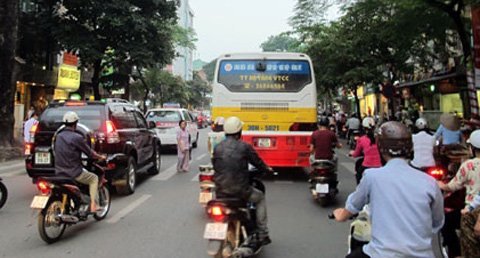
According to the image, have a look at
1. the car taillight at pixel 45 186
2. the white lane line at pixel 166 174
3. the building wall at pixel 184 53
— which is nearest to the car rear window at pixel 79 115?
the car taillight at pixel 45 186

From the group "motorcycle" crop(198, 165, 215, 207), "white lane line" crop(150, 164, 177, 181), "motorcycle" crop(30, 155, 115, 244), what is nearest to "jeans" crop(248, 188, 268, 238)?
"motorcycle" crop(198, 165, 215, 207)

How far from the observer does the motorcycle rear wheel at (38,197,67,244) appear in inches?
231

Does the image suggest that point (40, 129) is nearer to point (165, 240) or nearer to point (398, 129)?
point (165, 240)

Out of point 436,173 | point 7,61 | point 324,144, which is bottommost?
point 436,173

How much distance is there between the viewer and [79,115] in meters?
9.08

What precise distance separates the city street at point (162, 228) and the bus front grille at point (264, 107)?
1.99 meters

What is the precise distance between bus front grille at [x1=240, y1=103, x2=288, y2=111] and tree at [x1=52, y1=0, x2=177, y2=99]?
1438cm

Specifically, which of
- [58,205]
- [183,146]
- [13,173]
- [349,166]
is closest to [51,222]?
[58,205]

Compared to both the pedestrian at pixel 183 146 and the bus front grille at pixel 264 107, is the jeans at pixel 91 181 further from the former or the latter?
the pedestrian at pixel 183 146

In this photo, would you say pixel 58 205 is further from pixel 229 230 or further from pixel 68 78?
pixel 68 78

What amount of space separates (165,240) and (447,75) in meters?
18.8

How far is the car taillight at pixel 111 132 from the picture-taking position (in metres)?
8.89

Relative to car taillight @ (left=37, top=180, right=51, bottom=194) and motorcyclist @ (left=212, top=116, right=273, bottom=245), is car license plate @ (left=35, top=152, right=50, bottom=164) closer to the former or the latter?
car taillight @ (left=37, top=180, right=51, bottom=194)

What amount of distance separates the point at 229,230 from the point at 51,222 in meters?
2.61
